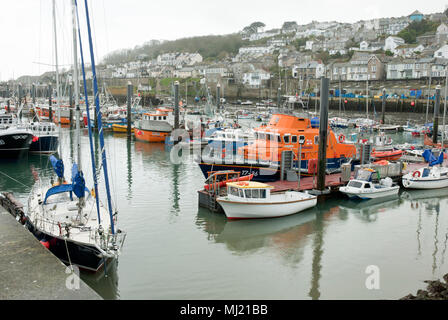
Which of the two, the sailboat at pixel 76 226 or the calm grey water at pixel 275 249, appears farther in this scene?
the calm grey water at pixel 275 249

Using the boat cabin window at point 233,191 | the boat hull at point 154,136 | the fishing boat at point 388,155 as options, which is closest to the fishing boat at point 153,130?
the boat hull at point 154,136

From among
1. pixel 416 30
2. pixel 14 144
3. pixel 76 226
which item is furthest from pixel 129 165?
pixel 416 30

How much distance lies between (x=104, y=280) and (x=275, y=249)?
528 cm

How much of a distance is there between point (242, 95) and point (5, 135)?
76697mm

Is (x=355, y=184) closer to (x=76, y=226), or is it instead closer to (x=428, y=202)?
(x=428, y=202)

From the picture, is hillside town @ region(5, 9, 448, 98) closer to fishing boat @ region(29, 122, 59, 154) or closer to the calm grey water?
fishing boat @ region(29, 122, 59, 154)

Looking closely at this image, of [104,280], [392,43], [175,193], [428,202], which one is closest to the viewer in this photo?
[104,280]

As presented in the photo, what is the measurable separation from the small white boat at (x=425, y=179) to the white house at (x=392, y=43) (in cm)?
10530

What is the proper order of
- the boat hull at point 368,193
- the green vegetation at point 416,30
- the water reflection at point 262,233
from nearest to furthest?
the water reflection at point 262,233 → the boat hull at point 368,193 → the green vegetation at point 416,30

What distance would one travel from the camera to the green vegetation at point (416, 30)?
4926 inches

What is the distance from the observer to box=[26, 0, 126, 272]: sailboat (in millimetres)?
9938

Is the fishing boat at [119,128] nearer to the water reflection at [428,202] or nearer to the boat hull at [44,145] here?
the boat hull at [44,145]

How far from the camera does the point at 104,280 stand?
1020 cm

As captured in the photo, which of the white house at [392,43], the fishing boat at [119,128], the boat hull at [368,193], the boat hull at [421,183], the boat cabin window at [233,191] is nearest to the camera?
the boat cabin window at [233,191]
